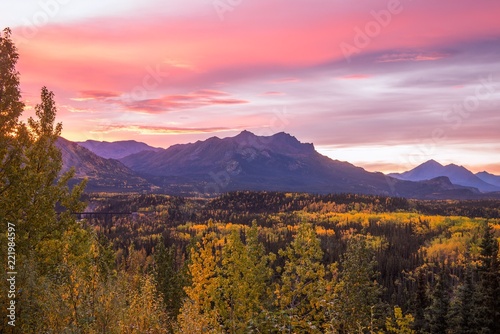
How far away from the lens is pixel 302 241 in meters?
21.5

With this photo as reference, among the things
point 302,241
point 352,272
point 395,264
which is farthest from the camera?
point 395,264

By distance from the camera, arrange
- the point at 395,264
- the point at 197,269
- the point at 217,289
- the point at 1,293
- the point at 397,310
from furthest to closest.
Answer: the point at 395,264, the point at 397,310, the point at 197,269, the point at 217,289, the point at 1,293

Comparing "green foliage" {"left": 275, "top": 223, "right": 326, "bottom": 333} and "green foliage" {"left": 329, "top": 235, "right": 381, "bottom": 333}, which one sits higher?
"green foliage" {"left": 275, "top": 223, "right": 326, "bottom": 333}

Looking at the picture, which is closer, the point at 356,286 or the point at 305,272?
the point at 305,272

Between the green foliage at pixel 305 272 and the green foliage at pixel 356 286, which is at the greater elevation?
the green foliage at pixel 305 272

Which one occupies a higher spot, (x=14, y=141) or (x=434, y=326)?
(x=14, y=141)

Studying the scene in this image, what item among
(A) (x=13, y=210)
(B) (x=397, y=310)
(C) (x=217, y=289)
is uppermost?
(A) (x=13, y=210)

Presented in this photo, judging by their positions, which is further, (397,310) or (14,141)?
(397,310)

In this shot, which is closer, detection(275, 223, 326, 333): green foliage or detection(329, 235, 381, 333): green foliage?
detection(275, 223, 326, 333): green foliage

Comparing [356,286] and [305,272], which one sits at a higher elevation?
[305,272]

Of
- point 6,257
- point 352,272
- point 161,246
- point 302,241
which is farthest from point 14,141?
point 161,246

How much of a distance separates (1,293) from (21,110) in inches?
294

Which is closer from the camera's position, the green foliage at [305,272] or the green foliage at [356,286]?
the green foliage at [305,272]

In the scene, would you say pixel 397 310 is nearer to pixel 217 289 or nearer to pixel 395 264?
pixel 217 289
